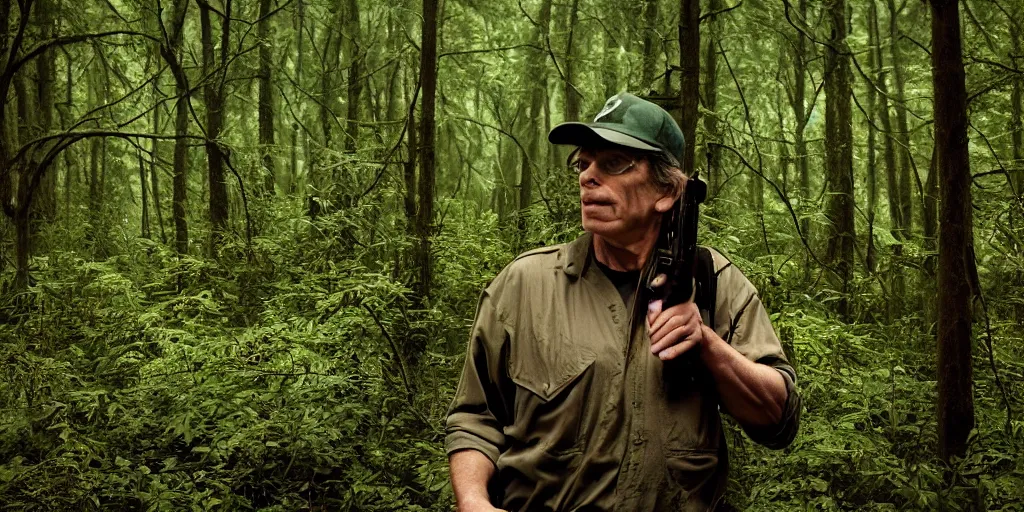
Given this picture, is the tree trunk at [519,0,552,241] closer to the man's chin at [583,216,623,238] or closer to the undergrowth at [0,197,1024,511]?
the undergrowth at [0,197,1024,511]

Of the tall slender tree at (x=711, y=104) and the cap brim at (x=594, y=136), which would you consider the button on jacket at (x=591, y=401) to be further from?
the tall slender tree at (x=711, y=104)

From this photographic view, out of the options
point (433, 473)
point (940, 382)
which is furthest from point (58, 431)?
point (940, 382)

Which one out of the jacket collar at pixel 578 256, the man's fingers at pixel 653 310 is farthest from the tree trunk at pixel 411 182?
the man's fingers at pixel 653 310

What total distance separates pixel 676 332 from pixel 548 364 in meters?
0.43

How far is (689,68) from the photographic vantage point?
6.47m

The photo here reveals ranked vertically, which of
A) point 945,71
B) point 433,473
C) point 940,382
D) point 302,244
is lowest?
point 433,473

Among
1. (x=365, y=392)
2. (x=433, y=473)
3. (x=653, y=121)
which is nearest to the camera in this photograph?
(x=653, y=121)

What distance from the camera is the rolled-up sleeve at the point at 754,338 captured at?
2369 millimetres

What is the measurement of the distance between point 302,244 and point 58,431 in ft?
12.4

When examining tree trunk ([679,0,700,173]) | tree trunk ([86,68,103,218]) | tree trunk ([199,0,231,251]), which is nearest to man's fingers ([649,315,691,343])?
tree trunk ([679,0,700,173])

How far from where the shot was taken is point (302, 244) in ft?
31.0

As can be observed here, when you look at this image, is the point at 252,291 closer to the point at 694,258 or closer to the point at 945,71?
the point at 945,71

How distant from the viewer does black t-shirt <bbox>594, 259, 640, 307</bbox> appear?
2578 mm

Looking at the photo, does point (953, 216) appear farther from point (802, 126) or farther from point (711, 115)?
point (802, 126)
